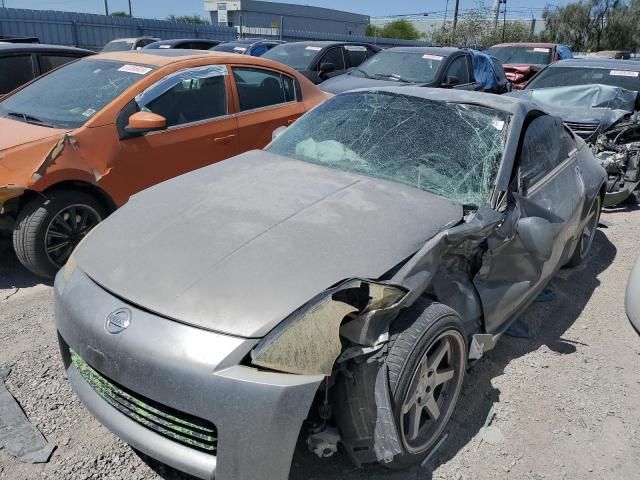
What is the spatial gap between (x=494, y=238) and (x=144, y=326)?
1775mm

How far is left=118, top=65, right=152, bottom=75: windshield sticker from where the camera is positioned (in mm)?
4637

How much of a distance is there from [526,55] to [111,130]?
43.5 ft

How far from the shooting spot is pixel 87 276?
2.43 metres

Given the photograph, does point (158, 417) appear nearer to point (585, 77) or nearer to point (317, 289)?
point (317, 289)

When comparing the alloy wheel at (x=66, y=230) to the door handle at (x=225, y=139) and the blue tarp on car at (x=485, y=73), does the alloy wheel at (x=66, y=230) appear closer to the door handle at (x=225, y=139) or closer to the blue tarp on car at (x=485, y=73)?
the door handle at (x=225, y=139)

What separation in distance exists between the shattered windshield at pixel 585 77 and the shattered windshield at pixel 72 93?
17.6 ft

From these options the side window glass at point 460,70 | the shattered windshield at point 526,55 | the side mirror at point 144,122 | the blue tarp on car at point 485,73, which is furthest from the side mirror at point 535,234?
the shattered windshield at point 526,55

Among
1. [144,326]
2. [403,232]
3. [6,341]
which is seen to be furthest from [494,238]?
[6,341]

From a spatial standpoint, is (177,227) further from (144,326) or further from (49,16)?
(49,16)

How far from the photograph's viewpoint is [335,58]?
35.1 ft

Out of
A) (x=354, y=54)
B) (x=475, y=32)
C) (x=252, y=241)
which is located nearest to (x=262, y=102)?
(x=252, y=241)

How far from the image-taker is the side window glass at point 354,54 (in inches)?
434

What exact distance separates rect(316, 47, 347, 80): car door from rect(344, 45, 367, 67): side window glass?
0.20 m

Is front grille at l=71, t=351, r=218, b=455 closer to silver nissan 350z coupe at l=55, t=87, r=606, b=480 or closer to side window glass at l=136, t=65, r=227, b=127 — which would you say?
silver nissan 350z coupe at l=55, t=87, r=606, b=480
